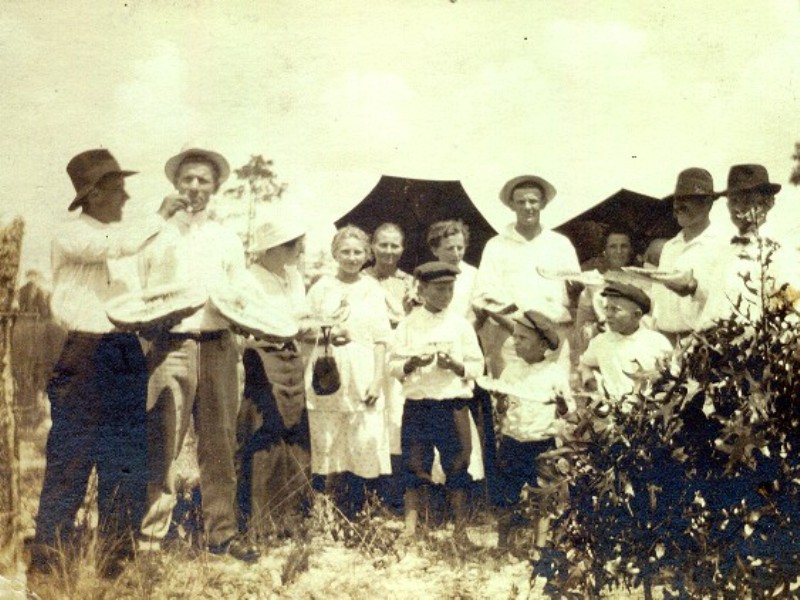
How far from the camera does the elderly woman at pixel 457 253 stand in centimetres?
529

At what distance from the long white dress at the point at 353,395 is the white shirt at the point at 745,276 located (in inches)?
73.4

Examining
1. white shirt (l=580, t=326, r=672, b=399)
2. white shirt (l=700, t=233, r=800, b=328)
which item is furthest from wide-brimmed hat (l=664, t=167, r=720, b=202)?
white shirt (l=580, t=326, r=672, b=399)

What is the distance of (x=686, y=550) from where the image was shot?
516cm

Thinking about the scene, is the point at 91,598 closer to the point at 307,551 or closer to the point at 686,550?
the point at 307,551

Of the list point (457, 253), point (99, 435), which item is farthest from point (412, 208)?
point (99, 435)

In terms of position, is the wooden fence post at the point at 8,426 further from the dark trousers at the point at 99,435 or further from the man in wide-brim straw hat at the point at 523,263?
the man in wide-brim straw hat at the point at 523,263

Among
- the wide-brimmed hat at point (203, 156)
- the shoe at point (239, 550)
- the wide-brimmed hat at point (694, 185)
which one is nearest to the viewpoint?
the shoe at point (239, 550)

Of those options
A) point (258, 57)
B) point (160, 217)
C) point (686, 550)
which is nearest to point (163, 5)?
point (258, 57)

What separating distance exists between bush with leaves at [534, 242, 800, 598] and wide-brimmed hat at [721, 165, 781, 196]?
69cm

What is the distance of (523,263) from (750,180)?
1377mm

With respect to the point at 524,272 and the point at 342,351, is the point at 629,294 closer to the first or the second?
the point at 524,272

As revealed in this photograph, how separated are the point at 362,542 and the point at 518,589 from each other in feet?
2.94

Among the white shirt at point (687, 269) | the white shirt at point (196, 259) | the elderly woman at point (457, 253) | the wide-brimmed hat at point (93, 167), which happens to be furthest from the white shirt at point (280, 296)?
the white shirt at point (687, 269)

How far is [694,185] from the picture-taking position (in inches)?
210
